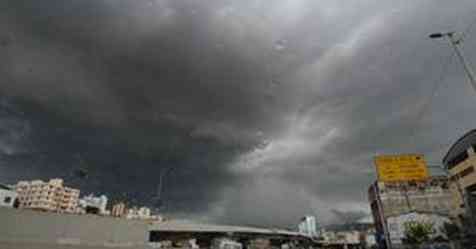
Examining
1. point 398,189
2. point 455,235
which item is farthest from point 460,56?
point 398,189

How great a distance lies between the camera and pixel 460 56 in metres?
16.5

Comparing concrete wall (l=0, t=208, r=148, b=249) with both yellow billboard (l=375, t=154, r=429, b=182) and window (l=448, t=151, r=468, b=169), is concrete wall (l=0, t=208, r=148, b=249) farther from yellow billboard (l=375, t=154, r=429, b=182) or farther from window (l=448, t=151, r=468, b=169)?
window (l=448, t=151, r=468, b=169)

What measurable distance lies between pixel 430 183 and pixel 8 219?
287ft

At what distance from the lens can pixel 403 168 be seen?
33.9m

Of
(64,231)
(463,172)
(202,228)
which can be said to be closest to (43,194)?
(202,228)

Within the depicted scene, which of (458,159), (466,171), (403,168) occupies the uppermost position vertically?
(458,159)

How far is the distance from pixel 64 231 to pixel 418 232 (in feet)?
228

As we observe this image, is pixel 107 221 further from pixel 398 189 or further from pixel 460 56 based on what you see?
pixel 398 189

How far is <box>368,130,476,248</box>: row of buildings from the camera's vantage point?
66062 mm

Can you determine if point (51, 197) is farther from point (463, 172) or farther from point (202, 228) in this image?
point (463, 172)

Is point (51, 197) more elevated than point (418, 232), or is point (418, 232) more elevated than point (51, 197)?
point (51, 197)

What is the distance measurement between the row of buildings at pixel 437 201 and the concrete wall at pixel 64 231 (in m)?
53.9

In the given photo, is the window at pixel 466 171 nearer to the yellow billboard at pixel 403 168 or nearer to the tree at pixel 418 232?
the tree at pixel 418 232

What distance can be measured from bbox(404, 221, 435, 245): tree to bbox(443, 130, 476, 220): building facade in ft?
26.8
